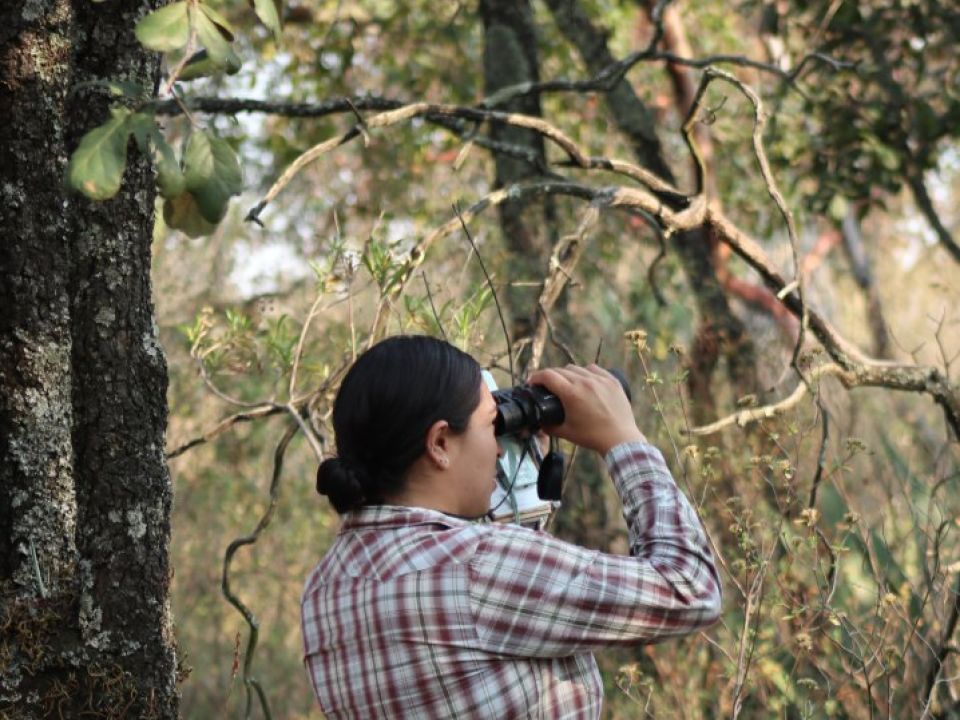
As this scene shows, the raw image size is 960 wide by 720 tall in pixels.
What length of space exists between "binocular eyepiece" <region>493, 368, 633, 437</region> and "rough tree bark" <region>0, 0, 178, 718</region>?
68 cm

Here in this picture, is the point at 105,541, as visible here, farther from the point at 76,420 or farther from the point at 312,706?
the point at 312,706

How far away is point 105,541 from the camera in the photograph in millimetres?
2055

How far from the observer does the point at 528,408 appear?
1.83 metres

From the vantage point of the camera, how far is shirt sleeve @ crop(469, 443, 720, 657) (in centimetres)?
156

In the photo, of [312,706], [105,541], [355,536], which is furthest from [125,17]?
[312,706]

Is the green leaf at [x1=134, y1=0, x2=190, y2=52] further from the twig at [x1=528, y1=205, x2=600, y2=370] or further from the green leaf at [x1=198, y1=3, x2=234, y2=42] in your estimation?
the twig at [x1=528, y1=205, x2=600, y2=370]

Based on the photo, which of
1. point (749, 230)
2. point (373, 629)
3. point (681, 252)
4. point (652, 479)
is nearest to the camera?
point (373, 629)

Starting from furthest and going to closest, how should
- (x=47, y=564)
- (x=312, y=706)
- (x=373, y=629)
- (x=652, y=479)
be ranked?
(x=312, y=706)
(x=47, y=564)
(x=652, y=479)
(x=373, y=629)

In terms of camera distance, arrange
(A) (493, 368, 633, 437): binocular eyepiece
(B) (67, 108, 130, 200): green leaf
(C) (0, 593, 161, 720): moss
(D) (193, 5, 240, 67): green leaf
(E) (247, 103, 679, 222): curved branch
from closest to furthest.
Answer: (B) (67, 108, 130, 200): green leaf, (D) (193, 5, 240, 67): green leaf, (A) (493, 368, 633, 437): binocular eyepiece, (C) (0, 593, 161, 720): moss, (E) (247, 103, 679, 222): curved branch

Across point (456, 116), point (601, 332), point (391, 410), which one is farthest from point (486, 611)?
point (601, 332)

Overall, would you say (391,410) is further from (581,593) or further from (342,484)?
(581,593)

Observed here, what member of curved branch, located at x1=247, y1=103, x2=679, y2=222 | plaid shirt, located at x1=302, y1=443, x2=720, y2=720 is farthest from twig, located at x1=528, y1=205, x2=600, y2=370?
plaid shirt, located at x1=302, y1=443, x2=720, y2=720

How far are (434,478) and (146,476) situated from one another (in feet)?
2.14

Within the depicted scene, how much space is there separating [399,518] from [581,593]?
28 cm
